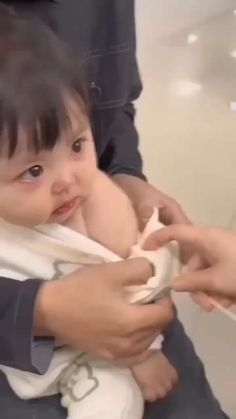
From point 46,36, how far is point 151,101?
45.4 inches

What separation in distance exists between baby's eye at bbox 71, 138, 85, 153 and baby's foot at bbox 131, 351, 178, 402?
25cm

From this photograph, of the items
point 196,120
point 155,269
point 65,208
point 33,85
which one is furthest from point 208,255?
point 196,120

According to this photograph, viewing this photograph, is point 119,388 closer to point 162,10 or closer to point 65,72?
point 65,72

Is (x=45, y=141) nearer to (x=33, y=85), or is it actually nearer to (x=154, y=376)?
(x=33, y=85)

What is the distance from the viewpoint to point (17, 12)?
98 centimetres

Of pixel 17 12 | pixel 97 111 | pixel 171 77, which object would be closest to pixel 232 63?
pixel 171 77

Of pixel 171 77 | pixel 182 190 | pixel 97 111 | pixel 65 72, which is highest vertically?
pixel 65 72

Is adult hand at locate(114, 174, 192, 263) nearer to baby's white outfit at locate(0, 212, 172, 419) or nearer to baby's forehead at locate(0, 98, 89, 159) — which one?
baby's white outfit at locate(0, 212, 172, 419)

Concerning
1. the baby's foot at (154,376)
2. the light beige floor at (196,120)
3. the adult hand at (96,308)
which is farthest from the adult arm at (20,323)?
the light beige floor at (196,120)

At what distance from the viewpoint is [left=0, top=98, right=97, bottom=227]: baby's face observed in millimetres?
843

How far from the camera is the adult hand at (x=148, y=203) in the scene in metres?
1.04

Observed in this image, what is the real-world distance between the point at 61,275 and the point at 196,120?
1070mm

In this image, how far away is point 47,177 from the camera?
2.83ft

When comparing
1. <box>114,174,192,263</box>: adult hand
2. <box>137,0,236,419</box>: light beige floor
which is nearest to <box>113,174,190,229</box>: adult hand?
<box>114,174,192,263</box>: adult hand
